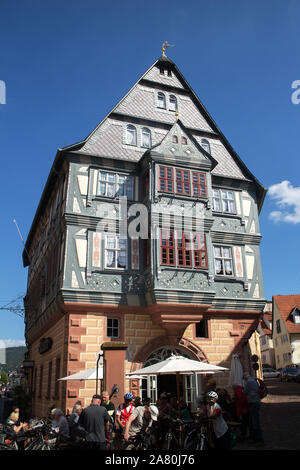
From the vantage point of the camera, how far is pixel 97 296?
18.5 meters

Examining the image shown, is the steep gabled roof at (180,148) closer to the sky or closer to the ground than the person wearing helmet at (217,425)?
closer to the sky

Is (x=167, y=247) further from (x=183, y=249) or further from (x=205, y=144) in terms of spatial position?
(x=205, y=144)

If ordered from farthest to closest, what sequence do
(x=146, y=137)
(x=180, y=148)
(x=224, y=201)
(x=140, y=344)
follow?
(x=224, y=201)
(x=146, y=137)
(x=180, y=148)
(x=140, y=344)

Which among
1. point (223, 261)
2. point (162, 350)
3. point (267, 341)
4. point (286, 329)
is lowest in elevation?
point (162, 350)

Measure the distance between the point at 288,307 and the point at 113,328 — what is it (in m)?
42.8

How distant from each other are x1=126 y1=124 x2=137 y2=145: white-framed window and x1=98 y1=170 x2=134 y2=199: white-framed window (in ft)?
7.30

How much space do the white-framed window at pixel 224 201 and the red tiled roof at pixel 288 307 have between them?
34.9m

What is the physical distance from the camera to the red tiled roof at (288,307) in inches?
2073

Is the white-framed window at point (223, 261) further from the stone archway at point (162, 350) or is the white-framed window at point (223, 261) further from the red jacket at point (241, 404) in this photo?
the red jacket at point (241, 404)

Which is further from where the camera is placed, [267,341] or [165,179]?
[267,341]

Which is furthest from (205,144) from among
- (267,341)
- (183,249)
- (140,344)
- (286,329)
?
(267,341)

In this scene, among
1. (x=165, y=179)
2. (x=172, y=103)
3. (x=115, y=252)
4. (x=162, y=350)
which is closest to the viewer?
(x=162, y=350)

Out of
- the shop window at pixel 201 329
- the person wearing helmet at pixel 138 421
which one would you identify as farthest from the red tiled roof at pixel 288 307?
the person wearing helmet at pixel 138 421

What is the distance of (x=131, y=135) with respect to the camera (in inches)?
882
